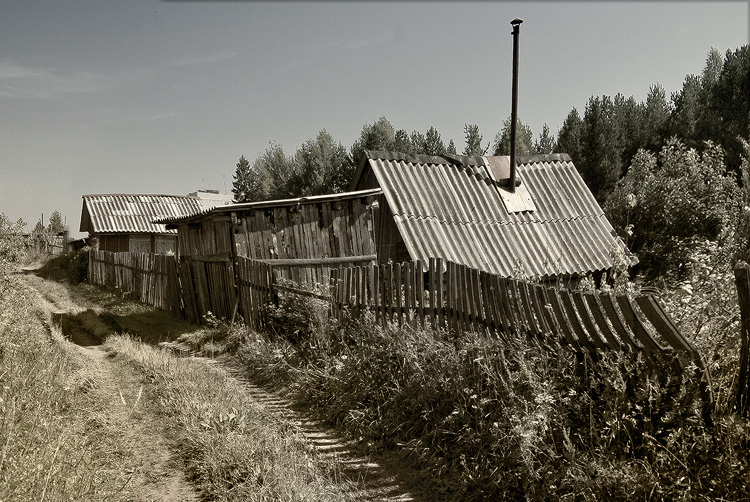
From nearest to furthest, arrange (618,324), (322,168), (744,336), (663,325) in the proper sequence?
(744,336), (663,325), (618,324), (322,168)

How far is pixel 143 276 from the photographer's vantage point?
51.8ft

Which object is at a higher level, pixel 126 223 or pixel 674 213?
pixel 126 223

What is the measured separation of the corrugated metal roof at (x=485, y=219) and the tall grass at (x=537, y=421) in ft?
15.7

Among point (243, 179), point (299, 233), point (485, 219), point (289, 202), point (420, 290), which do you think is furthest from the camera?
point (243, 179)

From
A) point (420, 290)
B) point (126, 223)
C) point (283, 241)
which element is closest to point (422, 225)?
point (283, 241)

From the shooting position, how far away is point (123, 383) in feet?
22.1

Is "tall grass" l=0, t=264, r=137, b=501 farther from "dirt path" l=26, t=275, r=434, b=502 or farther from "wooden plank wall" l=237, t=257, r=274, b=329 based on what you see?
"wooden plank wall" l=237, t=257, r=274, b=329

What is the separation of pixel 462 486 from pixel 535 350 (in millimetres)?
1231

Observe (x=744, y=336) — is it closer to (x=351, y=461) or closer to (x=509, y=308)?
(x=509, y=308)

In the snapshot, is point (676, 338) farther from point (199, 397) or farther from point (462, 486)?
point (199, 397)

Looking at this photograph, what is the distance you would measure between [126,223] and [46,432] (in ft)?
83.6

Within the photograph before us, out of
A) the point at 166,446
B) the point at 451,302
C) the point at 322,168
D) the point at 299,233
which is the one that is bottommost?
the point at 166,446

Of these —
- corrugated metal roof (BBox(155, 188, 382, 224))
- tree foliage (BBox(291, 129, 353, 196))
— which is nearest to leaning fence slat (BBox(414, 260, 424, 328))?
corrugated metal roof (BBox(155, 188, 382, 224))

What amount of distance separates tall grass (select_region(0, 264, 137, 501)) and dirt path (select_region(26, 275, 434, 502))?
0.16 m
